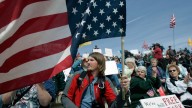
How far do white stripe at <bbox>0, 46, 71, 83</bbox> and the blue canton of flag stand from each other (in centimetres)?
47

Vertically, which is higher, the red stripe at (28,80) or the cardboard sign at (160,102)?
the red stripe at (28,80)

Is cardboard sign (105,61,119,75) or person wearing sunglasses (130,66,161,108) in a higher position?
cardboard sign (105,61,119,75)

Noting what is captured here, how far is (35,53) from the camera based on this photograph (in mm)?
3436

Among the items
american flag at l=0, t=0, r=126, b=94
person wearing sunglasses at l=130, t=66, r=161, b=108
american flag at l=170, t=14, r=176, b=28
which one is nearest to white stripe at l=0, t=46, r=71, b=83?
american flag at l=0, t=0, r=126, b=94

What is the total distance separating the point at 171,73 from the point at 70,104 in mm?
4488

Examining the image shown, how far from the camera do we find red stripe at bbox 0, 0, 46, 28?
335 centimetres

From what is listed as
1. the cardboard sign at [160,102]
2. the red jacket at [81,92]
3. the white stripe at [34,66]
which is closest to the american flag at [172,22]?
the cardboard sign at [160,102]

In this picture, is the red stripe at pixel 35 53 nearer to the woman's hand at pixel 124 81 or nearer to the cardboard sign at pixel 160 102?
the woman's hand at pixel 124 81

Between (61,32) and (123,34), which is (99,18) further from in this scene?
(61,32)

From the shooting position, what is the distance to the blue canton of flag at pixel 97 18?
386 cm

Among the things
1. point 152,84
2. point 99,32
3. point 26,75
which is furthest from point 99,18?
point 152,84

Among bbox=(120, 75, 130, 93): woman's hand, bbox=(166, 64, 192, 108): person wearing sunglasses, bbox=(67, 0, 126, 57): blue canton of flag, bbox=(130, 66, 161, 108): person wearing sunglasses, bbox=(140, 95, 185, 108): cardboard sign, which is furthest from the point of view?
bbox=(166, 64, 192, 108): person wearing sunglasses

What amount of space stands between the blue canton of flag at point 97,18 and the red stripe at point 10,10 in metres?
0.63

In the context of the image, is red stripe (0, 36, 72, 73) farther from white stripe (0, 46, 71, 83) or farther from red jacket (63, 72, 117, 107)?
red jacket (63, 72, 117, 107)
